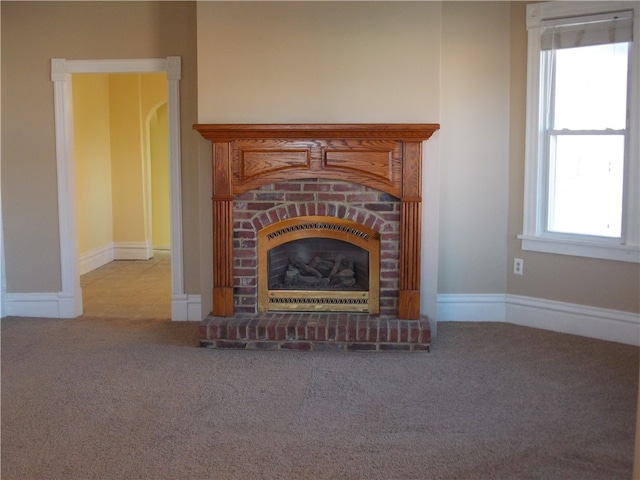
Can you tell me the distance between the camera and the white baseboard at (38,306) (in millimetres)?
5637

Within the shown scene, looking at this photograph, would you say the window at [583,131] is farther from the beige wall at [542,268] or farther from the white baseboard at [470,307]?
the white baseboard at [470,307]

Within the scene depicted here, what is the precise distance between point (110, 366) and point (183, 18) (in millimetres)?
2610

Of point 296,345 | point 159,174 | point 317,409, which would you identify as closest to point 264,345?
point 296,345

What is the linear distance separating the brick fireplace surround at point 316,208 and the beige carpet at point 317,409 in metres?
0.16

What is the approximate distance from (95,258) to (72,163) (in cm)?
263

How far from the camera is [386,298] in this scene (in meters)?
4.89

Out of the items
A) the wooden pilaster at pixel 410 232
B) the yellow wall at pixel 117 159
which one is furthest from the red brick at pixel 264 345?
the yellow wall at pixel 117 159

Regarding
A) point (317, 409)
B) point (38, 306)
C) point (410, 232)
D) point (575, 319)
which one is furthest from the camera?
point (38, 306)

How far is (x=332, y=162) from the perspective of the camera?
476cm

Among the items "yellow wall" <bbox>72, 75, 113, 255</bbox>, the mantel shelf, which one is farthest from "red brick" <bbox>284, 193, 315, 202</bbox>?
"yellow wall" <bbox>72, 75, 113, 255</bbox>

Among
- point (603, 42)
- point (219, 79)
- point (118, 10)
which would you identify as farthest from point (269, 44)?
point (603, 42)

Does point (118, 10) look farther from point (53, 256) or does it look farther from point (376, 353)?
point (376, 353)

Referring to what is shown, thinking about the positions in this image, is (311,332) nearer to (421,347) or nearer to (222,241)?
→ (421,347)

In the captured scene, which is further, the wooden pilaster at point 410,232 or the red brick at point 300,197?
the red brick at point 300,197
